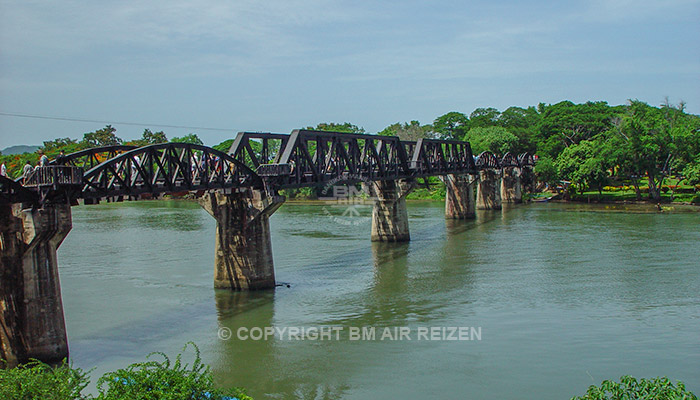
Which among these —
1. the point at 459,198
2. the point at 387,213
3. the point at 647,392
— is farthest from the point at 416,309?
the point at 459,198

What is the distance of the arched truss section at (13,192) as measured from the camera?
843 inches

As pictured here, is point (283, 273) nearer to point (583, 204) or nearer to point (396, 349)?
point (396, 349)

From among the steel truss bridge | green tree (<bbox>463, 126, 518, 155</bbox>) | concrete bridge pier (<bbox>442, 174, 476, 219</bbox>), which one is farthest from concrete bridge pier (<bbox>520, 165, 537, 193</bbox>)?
the steel truss bridge

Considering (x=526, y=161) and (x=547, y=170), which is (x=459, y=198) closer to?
(x=547, y=170)

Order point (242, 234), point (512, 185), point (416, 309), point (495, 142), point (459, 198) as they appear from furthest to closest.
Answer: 1. point (495, 142)
2. point (512, 185)
3. point (459, 198)
4. point (242, 234)
5. point (416, 309)

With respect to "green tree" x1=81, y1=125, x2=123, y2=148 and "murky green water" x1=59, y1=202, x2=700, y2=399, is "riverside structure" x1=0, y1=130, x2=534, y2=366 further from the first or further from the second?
"green tree" x1=81, y1=125, x2=123, y2=148

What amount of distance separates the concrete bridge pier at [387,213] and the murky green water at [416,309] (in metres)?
1.61

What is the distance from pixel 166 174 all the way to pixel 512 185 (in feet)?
254

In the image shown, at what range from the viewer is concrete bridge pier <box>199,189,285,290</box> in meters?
33.5

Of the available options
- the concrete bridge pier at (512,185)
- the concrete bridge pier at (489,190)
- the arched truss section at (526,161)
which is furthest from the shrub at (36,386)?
the arched truss section at (526,161)

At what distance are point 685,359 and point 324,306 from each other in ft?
50.6

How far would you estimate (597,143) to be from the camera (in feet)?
301

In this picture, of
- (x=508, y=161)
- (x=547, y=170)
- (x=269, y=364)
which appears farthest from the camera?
(x=547, y=170)

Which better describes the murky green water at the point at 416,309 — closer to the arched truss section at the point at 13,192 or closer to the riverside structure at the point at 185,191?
the riverside structure at the point at 185,191
